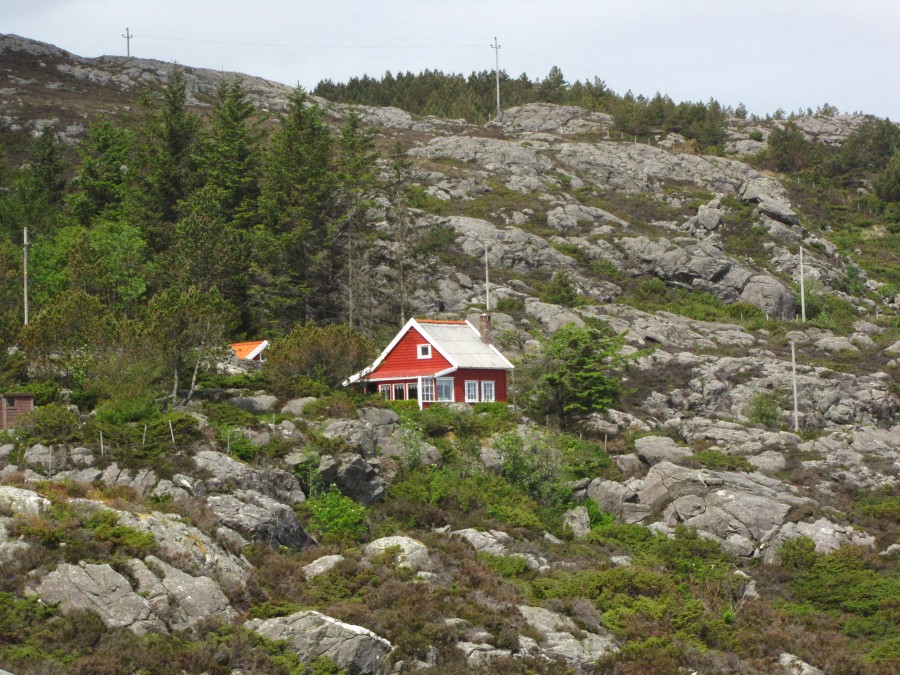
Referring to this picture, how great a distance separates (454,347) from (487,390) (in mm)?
2952

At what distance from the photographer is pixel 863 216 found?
11038cm

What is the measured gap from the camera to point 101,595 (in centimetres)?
2175

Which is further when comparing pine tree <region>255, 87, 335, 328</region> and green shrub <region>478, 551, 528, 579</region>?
pine tree <region>255, 87, 335, 328</region>

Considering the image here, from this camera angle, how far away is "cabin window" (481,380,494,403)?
51750 millimetres

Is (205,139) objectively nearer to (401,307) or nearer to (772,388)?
(401,307)

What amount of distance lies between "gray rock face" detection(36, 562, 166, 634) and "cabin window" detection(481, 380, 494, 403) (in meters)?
30.9

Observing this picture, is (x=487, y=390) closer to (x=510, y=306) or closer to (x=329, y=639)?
(x=510, y=306)

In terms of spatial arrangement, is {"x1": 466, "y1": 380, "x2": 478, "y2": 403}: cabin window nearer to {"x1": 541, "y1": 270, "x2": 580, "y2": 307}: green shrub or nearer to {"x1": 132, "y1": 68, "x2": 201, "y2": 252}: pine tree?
{"x1": 541, "y1": 270, "x2": 580, "y2": 307}: green shrub

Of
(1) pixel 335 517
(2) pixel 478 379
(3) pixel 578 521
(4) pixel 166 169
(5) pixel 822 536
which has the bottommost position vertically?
(5) pixel 822 536

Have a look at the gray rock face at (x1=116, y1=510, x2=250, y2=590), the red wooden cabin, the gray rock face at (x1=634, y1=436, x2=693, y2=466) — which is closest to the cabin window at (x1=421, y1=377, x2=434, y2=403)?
the red wooden cabin

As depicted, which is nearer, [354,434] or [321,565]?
[321,565]

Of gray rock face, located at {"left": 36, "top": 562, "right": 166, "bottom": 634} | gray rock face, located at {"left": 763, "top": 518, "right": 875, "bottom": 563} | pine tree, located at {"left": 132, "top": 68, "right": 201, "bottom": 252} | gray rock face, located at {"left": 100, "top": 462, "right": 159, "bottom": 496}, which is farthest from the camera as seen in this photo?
pine tree, located at {"left": 132, "top": 68, "right": 201, "bottom": 252}

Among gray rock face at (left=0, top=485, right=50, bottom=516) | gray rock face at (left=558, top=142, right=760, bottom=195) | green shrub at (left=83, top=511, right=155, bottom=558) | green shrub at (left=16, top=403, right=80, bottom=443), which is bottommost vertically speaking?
green shrub at (left=83, top=511, right=155, bottom=558)

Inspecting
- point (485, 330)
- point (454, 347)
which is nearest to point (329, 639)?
point (454, 347)
